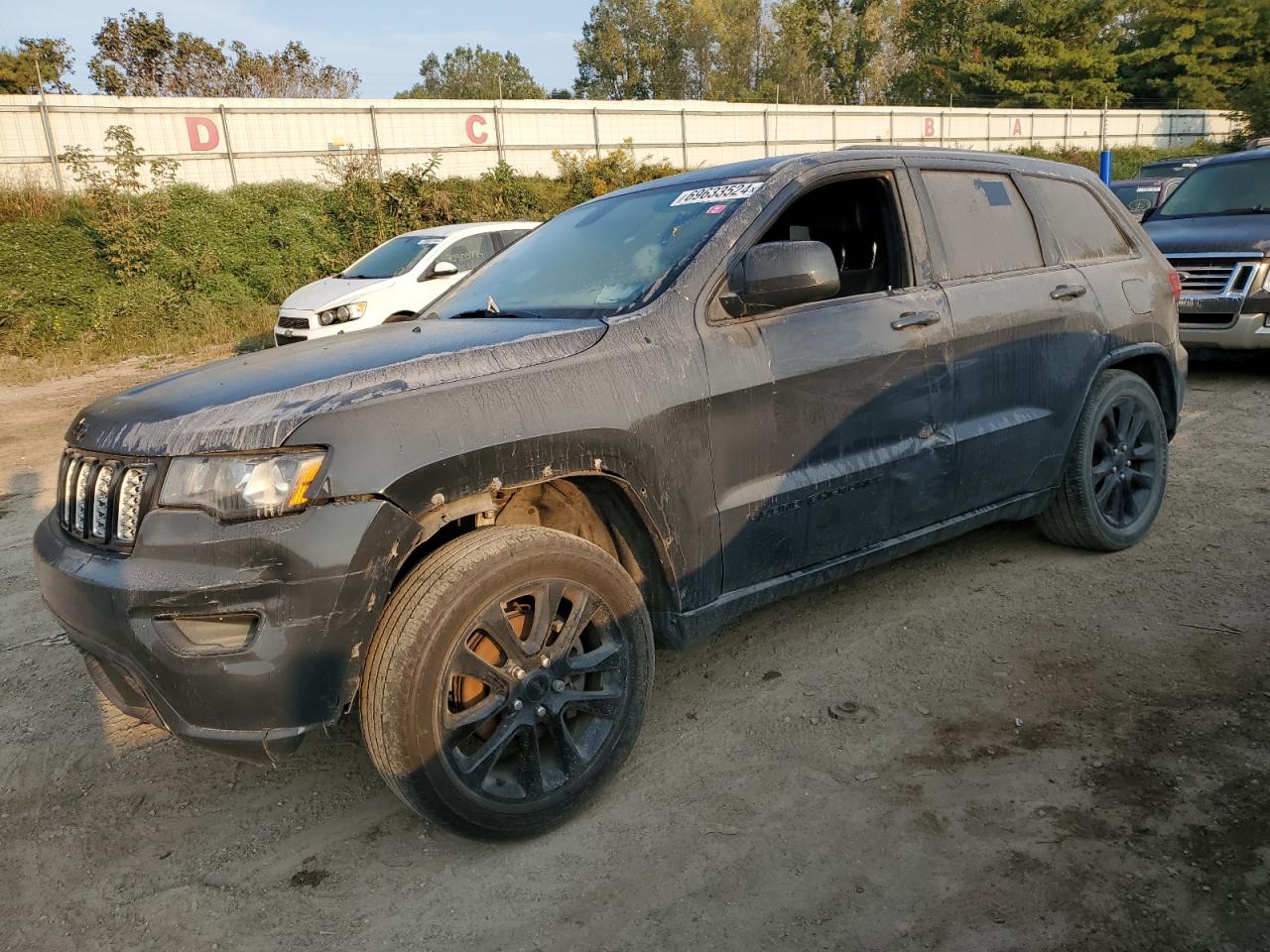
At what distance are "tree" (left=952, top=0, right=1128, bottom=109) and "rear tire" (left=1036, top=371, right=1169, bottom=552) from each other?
1889 inches

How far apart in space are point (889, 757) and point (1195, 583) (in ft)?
6.81

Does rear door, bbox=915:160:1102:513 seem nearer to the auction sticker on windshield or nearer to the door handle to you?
the door handle

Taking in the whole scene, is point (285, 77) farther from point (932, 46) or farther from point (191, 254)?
point (932, 46)

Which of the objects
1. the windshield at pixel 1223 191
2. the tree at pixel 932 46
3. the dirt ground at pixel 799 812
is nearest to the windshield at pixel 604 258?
the dirt ground at pixel 799 812

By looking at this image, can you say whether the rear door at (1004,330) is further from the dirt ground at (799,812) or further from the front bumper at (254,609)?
the front bumper at (254,609)

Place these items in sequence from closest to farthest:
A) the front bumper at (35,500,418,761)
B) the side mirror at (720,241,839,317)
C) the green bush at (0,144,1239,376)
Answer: the front bumper at (35,500,418,761) < the side mirror at (720,241,839,317) < the green bush at (0,144,1239,376)

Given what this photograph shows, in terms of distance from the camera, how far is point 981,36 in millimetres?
47594

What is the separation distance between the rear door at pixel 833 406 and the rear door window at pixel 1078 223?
960mm

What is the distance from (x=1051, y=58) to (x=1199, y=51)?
24.0ft

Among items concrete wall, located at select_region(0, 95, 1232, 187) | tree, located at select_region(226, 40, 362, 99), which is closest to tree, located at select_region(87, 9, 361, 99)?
tree, located at select_region(226, 40, 362, 99)

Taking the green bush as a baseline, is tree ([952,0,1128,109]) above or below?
above

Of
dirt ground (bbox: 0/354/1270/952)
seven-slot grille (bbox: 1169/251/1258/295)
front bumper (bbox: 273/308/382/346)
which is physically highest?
seven-slot grille (bbox: 1169/251/1258/295)

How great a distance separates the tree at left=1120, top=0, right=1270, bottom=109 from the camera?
147 feet

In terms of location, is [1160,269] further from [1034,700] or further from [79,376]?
[79,376]
